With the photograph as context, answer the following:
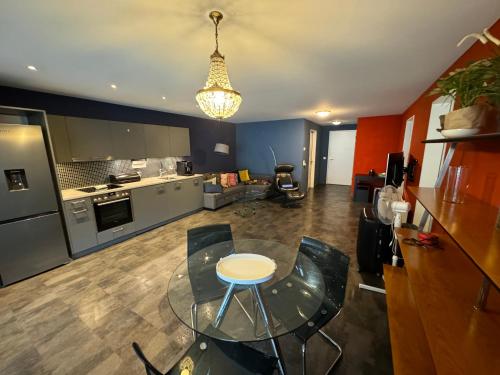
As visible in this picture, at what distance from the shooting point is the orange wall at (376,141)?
17.3 ft

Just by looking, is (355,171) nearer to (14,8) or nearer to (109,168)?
→ (109,168)

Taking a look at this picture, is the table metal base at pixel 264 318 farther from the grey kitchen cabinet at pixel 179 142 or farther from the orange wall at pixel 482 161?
the grey kitchen cabinet at pixel 179 142

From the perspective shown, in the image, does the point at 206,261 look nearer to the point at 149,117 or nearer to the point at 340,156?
the point at 149,117

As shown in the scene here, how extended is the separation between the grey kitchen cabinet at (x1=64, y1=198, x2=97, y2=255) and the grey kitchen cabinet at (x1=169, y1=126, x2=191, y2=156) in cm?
Answer: 200

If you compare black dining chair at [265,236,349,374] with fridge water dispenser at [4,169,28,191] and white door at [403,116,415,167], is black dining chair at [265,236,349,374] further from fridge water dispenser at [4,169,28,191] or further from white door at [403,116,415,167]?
white door at [403,116,415,167]

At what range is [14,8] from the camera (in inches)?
49.3

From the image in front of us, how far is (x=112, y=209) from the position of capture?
3.25 metres

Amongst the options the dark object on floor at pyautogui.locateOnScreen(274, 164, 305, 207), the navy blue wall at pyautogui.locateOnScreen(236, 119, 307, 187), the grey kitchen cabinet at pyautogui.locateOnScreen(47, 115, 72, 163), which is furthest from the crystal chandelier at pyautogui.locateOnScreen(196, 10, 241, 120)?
the navy blue wall at pyautogui.locateOnScreen(236, 119, 307, 187)

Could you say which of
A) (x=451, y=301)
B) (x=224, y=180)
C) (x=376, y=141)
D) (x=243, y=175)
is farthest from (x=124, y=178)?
(x=376, y=141)

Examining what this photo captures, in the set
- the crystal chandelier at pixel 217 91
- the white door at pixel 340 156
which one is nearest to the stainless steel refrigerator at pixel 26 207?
the crystal chandelier at pixel 217 91

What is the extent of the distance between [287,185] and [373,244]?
10.7ft

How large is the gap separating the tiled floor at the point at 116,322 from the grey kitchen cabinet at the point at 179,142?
7.45 feet

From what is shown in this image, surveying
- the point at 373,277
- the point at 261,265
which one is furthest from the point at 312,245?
the point at 373,277

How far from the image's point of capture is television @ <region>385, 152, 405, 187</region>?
2567 millimetres
